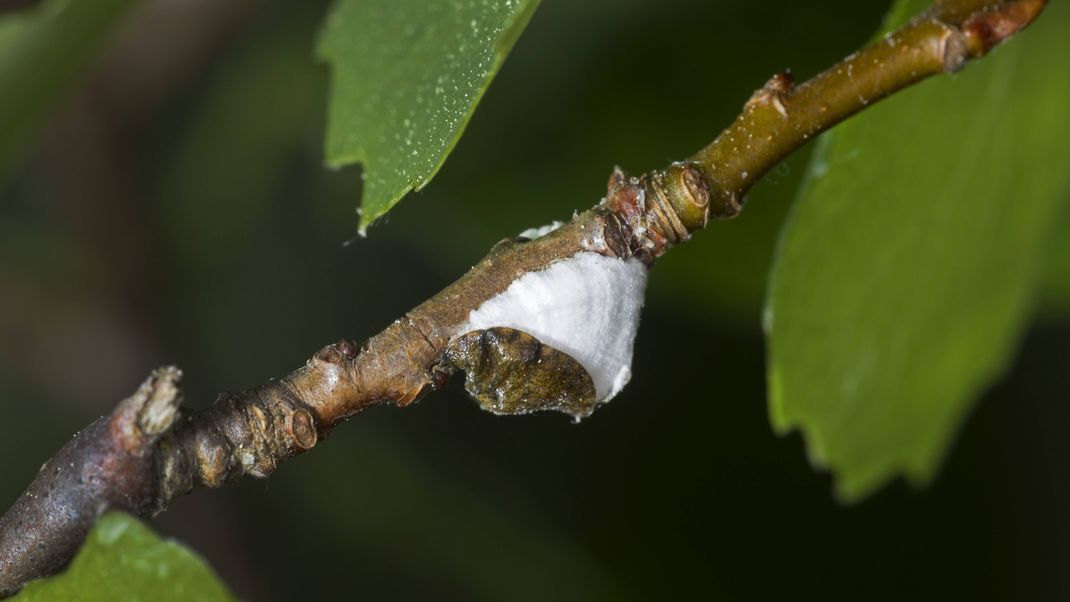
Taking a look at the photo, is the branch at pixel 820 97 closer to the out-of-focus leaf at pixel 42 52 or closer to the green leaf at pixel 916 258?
the green leaf at pixel 916 258

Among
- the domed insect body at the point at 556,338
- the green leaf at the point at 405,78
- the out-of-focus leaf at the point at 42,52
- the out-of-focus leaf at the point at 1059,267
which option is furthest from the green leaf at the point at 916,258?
the out-of-focus leaf at the point at 42,52

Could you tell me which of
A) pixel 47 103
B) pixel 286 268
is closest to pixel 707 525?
pixel 286 268

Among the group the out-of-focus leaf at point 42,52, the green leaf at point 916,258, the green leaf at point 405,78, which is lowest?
the green leaf at point 916,258

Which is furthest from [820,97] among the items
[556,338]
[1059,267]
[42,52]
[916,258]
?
[1059,267]

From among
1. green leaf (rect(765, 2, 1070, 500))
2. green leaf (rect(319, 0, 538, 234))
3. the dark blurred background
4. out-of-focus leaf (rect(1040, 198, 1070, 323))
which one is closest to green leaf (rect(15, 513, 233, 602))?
green leaf (rect(319, 0, 538, 234))

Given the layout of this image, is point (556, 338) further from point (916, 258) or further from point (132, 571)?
point (916, 258)

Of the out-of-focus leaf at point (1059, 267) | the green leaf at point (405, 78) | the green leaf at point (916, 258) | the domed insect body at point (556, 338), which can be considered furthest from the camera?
the out-of-focus leaf at point (1059, 267)

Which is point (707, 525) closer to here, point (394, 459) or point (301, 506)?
point (394, 459)

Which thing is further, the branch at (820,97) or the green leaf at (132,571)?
the branch at (820,97)
